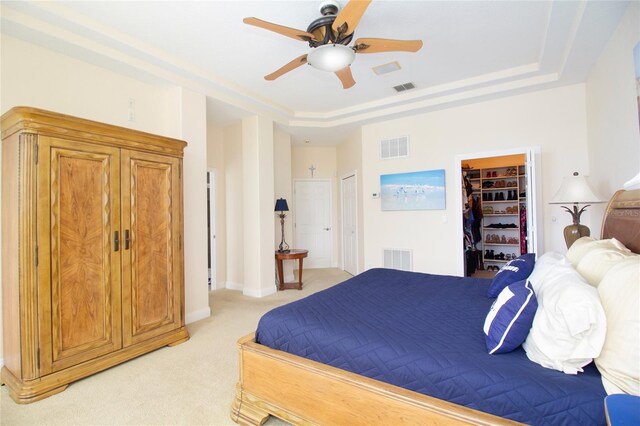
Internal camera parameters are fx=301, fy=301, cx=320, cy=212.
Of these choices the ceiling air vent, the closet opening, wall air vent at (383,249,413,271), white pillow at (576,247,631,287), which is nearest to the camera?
white pillow at (576,247,631,287)

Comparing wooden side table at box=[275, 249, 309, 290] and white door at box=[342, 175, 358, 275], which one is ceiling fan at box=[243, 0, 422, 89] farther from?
white door at box=[342, 175, 358, 275]

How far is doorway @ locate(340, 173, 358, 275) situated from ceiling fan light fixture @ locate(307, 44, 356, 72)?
317 centimetres

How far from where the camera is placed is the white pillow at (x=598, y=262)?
145cm

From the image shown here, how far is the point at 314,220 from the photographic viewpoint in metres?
6.54

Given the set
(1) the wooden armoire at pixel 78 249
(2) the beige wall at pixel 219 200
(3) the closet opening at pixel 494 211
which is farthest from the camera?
(3) the closet opening at pixel 494 211

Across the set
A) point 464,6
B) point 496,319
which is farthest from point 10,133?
point 464,6

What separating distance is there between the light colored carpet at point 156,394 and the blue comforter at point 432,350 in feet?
2.14

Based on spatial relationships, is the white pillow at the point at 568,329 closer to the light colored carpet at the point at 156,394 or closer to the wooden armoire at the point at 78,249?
the light colored carpet at the point at 156,394

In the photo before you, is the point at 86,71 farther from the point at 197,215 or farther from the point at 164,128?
the point at 197,215

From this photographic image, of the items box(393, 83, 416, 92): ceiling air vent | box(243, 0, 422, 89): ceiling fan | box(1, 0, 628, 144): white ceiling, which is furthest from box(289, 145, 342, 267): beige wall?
box(243, 0, 422, 89): ceiling fan

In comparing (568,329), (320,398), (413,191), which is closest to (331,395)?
(320,398)

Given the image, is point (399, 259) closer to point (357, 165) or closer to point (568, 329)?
point (357, 165)

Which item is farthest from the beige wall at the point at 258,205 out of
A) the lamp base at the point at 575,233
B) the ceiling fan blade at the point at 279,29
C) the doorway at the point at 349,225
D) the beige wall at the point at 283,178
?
the lamp base at the point at 575,233

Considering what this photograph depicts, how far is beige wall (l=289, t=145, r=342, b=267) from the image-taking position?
6457mm
